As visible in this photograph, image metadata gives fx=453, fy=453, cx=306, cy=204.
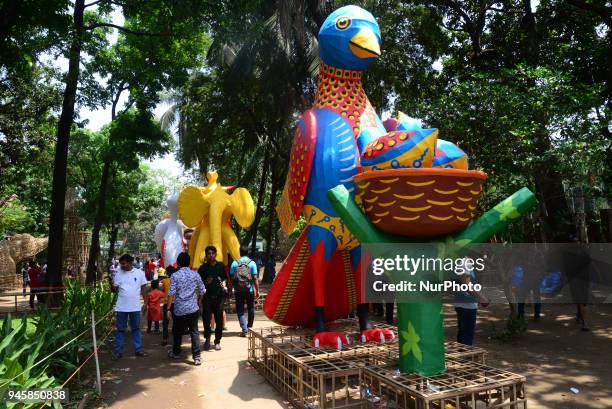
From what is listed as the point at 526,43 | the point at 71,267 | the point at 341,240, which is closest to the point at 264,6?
the point at 526,43

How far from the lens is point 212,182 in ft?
29.0

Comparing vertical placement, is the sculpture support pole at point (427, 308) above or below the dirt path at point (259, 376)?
above

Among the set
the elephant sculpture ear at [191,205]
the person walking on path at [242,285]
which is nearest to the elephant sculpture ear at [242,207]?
the elephant sculpture ear at [191,205]

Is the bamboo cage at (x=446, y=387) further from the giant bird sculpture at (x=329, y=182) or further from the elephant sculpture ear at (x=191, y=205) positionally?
the elephant sculpture ear at (x=191, y=205)

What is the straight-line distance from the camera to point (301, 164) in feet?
16.5

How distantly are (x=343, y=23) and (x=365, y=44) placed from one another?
38 cm

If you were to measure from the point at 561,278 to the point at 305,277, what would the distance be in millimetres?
7877

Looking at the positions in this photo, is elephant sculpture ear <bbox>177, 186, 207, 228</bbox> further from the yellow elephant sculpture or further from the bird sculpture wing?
the bird sculpture wing

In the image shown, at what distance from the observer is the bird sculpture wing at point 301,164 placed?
4.98 meters

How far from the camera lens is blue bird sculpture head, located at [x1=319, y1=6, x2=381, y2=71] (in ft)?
16.4

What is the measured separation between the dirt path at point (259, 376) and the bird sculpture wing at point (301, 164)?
2.00 metres

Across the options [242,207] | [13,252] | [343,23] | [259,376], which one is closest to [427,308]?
[259,376]

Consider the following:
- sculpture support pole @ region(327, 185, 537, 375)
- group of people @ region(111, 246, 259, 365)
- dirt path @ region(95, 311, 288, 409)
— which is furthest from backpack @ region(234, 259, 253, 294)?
sculpture support pole @ region(327, 185, 537, 375)

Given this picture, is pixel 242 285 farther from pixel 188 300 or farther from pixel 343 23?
pixel 343 23
